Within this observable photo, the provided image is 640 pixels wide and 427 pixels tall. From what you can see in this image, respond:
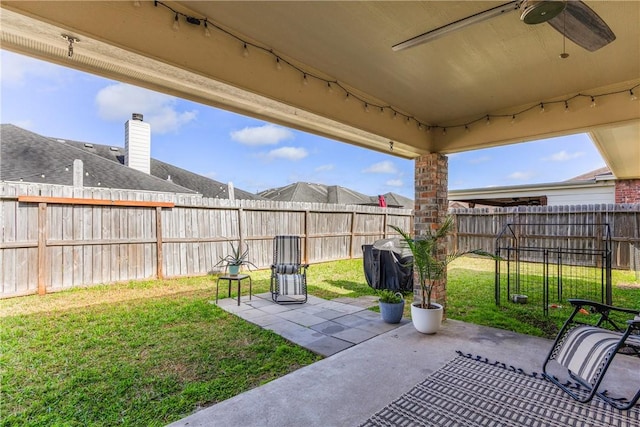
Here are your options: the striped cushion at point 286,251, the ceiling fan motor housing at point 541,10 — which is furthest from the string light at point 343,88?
the striped cushion at point 286,251

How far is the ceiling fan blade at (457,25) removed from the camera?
6.08 ft

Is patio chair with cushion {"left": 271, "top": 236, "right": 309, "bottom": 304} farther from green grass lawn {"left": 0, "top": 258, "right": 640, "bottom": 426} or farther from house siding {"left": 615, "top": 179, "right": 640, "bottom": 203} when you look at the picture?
house siding {"left": 615, "top": 179, "right": 640, "bottom": 203}

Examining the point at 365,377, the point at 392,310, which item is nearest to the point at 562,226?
the point at 392,310

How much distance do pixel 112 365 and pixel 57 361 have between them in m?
0.56

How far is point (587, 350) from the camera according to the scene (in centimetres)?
237

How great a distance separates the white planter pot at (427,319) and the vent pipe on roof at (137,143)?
31.5 feet

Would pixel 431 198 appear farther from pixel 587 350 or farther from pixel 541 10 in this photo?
pixel 541 10

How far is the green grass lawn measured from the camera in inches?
91.4

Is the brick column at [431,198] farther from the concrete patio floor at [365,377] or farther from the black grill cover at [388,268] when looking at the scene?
the black grill cover at [388,268]

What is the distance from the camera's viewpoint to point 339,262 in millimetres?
9539

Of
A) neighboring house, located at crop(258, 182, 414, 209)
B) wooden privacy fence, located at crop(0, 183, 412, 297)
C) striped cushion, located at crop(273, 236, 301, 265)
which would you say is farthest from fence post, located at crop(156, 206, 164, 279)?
neighboring house, located at crop(258, 182, 414, 209)

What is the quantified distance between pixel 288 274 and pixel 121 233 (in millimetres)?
3409

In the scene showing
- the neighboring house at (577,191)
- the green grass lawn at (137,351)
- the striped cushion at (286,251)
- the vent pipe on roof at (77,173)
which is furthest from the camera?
the neighboring house at (577,191)

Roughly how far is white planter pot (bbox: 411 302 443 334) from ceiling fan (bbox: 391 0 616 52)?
107 inches
